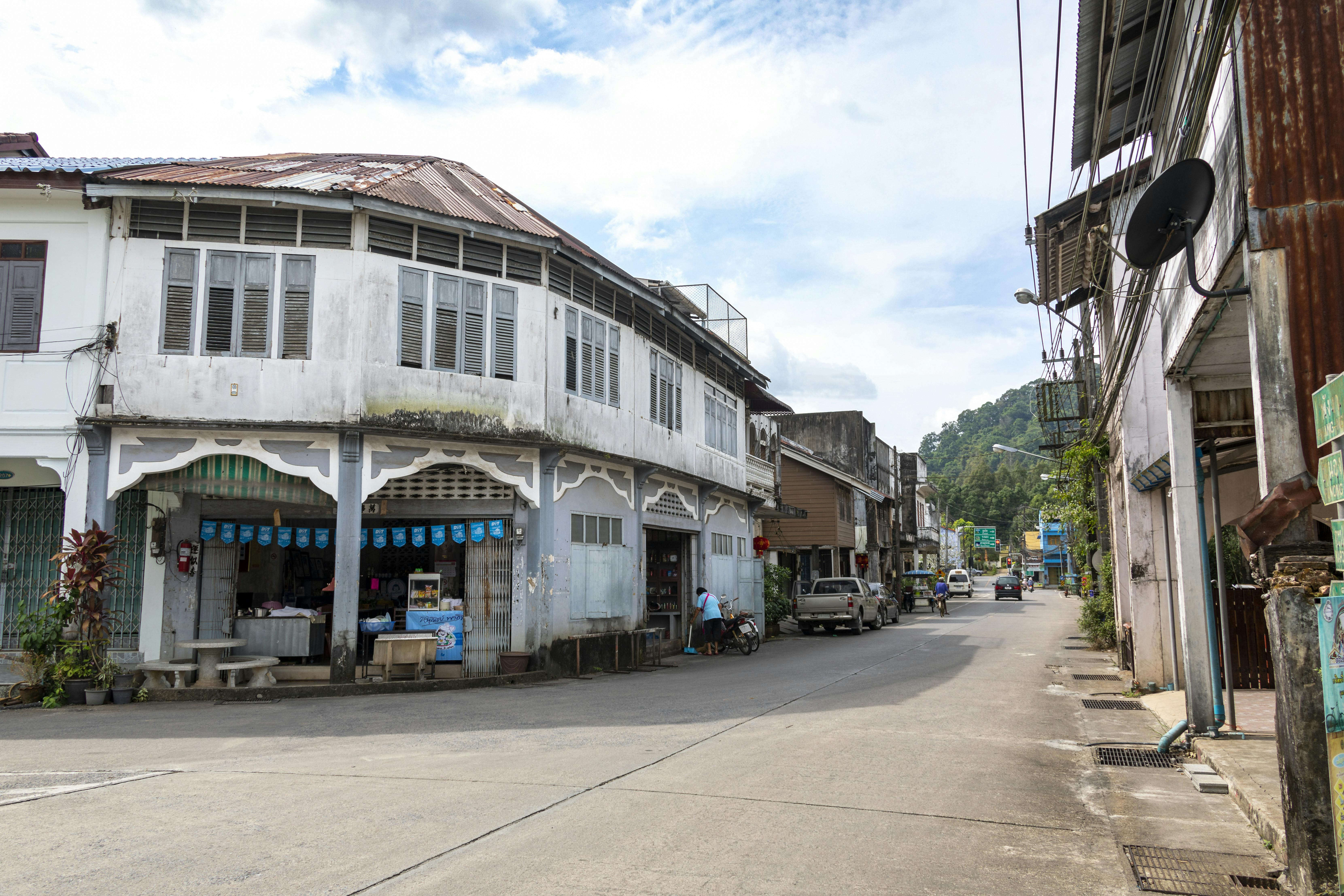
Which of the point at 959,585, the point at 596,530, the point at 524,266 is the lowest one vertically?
the point at 959,585

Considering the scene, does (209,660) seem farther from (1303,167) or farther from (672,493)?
(1303,167)

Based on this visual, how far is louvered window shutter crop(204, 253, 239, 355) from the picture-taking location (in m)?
14.7

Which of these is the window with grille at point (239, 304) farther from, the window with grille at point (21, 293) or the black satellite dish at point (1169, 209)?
the black satellite dish at point (1169, 209)

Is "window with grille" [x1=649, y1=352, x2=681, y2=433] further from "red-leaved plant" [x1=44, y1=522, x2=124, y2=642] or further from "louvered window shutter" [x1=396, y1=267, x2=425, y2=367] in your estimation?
"red-leaved plant" [x1=44, y1=522, x2=124, y2=642]

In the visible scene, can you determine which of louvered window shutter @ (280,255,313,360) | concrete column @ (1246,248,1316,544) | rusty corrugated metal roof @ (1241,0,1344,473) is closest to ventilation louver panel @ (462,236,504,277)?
louvered window shutter @ (280,255,313,360)

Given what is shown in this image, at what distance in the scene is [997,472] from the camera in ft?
442

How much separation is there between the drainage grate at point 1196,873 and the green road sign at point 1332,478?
2.28m

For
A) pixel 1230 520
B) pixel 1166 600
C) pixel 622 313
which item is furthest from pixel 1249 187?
Result: pixel 622 313

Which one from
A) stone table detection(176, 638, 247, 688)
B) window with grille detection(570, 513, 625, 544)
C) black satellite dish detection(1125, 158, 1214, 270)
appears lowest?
stone table detection(176, 638, 247, 688)

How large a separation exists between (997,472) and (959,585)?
238 ft

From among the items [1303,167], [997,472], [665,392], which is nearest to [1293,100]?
[1303,167]

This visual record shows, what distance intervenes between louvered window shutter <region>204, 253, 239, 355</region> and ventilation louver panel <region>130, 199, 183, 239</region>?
28.7 inches

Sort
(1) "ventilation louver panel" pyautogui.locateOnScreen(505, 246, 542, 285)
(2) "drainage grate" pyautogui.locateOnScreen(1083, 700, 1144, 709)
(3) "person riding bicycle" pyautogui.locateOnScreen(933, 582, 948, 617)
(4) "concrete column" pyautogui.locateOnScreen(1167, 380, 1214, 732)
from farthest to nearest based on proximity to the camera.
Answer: (3) "person riding bicycle" pyautogui.locateOnScreen(933, 582, 948, 617) < (1) "ventilation louver panel" pyautogui.locateOnScreen(505, 246, 542, 285) < (2) "drainage grate" pyautogui.locateOnScreen(1083, 700, 1144, 709) < (4) "concrete column" pyautogui.locateOnScreen(1167, 380, 1214, 732)

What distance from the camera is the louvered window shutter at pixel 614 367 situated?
1891 cm
